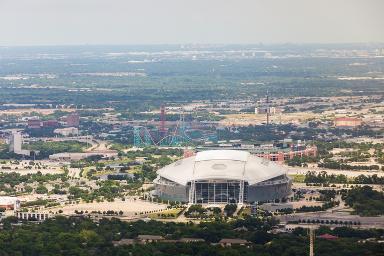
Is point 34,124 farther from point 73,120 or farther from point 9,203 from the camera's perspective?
point 9,203

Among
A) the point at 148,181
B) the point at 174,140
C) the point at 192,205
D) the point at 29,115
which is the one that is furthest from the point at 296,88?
the point at 192,205

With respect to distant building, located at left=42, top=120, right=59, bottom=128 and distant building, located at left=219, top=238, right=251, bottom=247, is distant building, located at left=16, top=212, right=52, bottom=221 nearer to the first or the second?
distant building, located at left=219, top=238, right=251, bottom=247

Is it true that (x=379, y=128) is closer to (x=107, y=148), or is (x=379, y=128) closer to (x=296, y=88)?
(x=107, y=148)

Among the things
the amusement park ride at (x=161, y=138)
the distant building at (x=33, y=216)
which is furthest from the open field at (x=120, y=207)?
the amusement park ride at (x=161, y=138)

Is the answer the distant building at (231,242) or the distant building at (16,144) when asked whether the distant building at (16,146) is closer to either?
the distant building at (16,144)

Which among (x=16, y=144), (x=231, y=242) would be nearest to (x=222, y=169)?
(x=231, y=242)

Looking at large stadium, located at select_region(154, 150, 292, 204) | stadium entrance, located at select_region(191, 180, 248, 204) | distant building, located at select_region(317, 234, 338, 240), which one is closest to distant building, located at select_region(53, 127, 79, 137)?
large stadium, located at select_region(154, 150, 292, 204)

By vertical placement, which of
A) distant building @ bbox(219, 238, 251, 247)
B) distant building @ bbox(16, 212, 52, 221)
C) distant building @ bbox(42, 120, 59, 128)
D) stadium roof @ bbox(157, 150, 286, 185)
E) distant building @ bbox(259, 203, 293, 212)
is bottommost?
distant building @ bbox(42, 120, 59, 128)
